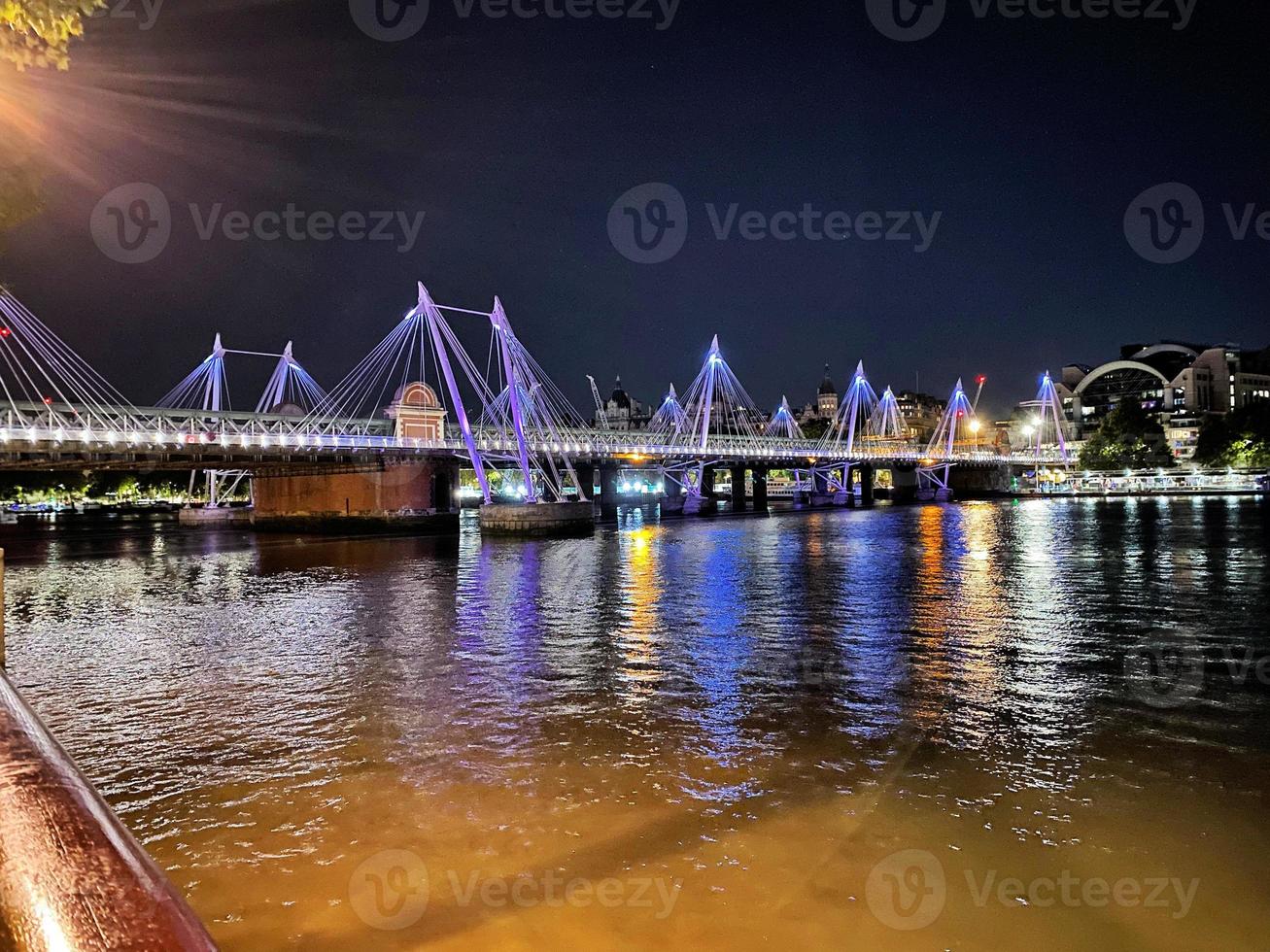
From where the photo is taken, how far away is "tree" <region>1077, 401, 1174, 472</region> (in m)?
120

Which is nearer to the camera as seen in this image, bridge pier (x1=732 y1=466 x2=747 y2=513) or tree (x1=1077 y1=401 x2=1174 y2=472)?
bridge pier (x1=732 y1=466 x2=747 y2=513)

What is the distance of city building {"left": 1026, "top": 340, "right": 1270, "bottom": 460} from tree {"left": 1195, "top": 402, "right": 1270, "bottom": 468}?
12869 mm

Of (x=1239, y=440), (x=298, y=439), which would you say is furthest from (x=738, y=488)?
(x=298, y=439)

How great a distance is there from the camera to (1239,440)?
349 feet

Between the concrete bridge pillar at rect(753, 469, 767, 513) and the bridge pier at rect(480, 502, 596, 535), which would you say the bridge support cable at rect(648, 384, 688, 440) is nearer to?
the concrete bridge pillar at rect(753, 469, 767, 513)

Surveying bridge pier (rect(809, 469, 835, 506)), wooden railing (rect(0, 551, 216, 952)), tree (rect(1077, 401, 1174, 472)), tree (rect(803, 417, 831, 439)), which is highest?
tree (rect(803, 417, 831, 439))

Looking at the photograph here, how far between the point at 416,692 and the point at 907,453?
371ft

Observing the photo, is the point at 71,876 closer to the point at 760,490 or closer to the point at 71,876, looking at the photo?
the point at 71,876

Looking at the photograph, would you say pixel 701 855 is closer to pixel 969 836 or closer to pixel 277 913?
pixel 969 836

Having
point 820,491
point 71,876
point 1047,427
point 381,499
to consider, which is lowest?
point 820,491

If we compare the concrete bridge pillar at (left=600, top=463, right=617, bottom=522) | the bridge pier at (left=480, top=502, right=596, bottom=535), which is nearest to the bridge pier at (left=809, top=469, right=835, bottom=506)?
the concrete bridge pillar at (left=600, top=463, right=617, bottom=522)

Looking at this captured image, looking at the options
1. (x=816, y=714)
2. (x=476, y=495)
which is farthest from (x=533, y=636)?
(x=476, y=495)

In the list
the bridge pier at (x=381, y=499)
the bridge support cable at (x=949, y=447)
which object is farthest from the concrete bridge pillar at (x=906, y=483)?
the bridge pier at (x=381, y=499)

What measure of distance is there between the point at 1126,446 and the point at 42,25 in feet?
453
